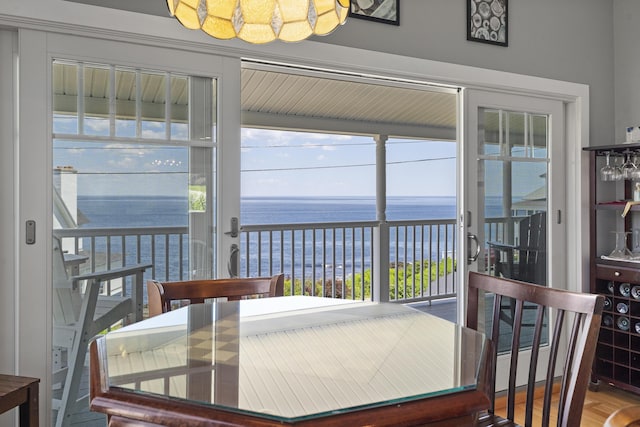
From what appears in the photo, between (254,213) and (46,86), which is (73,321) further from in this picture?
(254,213)

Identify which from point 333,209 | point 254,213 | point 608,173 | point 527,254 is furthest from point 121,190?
point 254,213

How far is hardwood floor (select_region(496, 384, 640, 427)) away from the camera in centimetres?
286

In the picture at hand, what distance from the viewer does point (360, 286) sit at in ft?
17.8

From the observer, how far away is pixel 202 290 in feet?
6.27

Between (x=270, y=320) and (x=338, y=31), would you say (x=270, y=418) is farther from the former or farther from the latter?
(x=338, y=31)

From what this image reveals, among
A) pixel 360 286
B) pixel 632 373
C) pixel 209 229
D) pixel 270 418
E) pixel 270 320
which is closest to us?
pixel 270 418

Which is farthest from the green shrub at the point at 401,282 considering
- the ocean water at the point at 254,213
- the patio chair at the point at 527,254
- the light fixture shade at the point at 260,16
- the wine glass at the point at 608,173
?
the light fixture shade at the point at 260,16

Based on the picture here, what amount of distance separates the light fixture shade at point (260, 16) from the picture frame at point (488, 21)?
1.98m

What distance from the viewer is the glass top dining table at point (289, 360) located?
0.96 m

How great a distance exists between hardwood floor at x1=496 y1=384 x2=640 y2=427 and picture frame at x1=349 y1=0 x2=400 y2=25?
227 centimetres

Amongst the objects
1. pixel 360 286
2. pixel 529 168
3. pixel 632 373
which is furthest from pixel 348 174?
pixel 632 373

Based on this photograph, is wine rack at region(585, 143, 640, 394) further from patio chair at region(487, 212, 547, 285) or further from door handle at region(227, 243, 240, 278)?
door handle at region(227, 243, 240, 278)

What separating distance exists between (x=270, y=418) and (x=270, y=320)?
→ 2.41 feet

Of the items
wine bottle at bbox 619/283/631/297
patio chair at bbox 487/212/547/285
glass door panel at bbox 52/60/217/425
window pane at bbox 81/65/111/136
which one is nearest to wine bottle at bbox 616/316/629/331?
wine bottle at bbox 619/283/631/297
